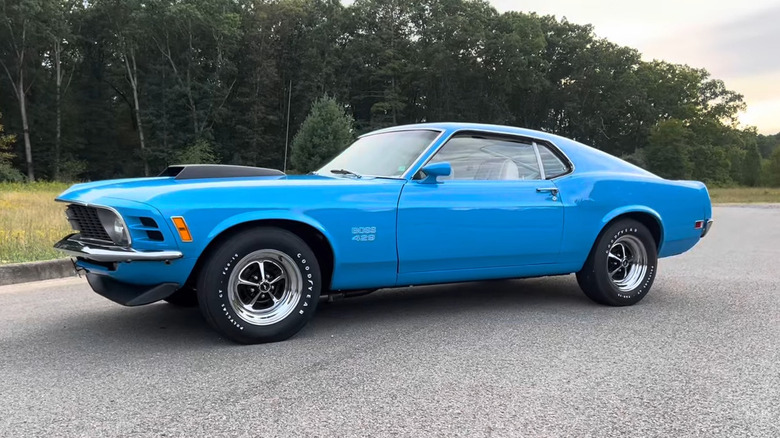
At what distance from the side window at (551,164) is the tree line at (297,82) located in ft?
153

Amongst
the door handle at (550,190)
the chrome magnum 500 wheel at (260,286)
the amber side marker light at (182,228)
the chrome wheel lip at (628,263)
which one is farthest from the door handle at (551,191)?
the amber side marker light at (182,228)

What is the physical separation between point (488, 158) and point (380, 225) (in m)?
1.24

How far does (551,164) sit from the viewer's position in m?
4.84

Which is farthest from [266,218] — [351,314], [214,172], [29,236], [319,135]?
[319,135]

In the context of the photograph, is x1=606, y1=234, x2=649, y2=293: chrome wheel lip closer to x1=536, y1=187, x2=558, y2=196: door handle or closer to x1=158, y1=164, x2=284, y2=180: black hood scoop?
x1=536, y1=187, x2=558, y2=196: door handle

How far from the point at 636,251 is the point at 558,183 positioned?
1.03 metres

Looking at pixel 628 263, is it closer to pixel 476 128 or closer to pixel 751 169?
pixel 476 128

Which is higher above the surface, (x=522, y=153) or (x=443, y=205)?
(x=522, y=153)

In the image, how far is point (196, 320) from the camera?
437cm

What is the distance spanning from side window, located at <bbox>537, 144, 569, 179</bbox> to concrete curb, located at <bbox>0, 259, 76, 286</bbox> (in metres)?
5.33

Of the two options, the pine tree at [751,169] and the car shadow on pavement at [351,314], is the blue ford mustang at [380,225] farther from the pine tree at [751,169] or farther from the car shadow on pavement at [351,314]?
the pine tree at [751,169]

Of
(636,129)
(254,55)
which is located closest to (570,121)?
(636,129)

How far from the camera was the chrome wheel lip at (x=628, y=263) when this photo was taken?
4.98 meters

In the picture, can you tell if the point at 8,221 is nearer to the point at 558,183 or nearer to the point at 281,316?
the point at 281,316
